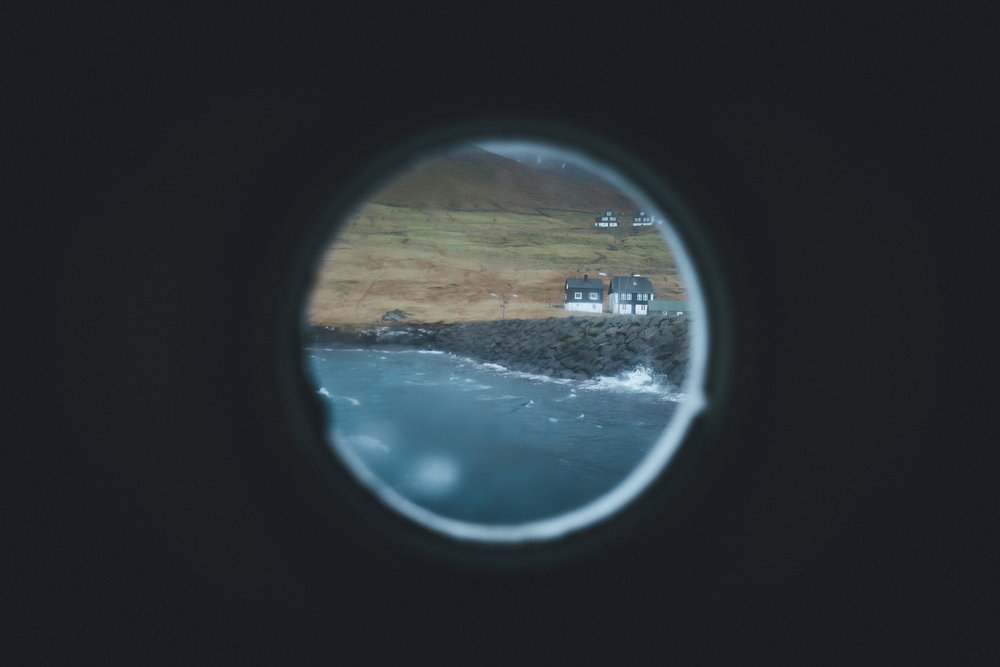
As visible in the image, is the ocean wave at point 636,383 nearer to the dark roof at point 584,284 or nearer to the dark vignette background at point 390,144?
the dark roof at point 584,284

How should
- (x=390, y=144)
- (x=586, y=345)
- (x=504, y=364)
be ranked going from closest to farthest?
(x=390, y=144)
(x=586, y=345)
(x=504, y=364)

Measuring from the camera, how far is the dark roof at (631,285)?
5803 cm

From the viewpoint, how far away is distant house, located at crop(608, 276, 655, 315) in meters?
57.3

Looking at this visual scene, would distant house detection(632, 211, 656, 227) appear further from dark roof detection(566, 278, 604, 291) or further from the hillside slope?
dark roof detection(566, 278, 604, 291)

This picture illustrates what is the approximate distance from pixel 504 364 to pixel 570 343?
6.42 metres

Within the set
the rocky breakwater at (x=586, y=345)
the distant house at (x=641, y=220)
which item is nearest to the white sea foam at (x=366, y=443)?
the rocky breakwater at (x=586, y=345)

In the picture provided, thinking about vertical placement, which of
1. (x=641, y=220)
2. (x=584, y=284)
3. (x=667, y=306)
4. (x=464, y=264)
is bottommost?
(x=667, y=306)

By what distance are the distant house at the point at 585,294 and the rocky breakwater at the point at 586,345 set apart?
46.7ft

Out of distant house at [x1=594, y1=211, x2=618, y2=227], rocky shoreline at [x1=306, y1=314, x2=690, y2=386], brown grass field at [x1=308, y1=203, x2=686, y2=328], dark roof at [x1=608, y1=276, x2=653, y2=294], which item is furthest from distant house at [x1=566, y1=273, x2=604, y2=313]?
distant house at [x1=594, y1=211, x2=618, y2=227]

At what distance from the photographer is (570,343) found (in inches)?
1590

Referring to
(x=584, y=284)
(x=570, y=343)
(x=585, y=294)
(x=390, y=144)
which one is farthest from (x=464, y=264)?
(x=390, y=144)

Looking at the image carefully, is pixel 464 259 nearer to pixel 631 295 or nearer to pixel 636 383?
pixel 631 295

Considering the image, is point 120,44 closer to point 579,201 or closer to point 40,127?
point 40,127

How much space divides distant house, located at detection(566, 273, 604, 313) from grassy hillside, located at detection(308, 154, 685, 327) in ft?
7.81
